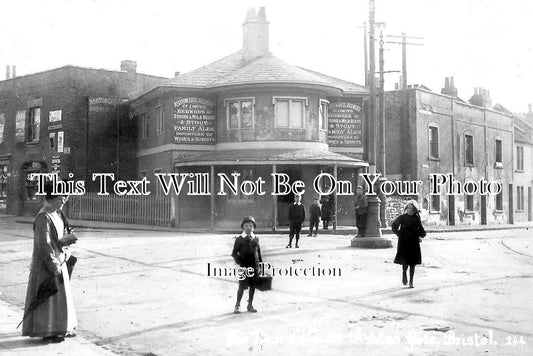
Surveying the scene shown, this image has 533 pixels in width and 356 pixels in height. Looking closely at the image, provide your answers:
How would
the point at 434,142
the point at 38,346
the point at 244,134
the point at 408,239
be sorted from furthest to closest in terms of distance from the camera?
the point at 434,142, the point at 244,134, the point at 408,239, the point at 38,346

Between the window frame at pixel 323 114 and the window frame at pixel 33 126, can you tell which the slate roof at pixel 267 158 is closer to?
the window frame at pixel 323 114

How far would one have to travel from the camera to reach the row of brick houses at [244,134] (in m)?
25.9

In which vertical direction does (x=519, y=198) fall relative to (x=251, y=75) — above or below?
below

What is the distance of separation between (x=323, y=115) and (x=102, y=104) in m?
11.4

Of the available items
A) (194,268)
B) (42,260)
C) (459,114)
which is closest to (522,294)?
(194,268)

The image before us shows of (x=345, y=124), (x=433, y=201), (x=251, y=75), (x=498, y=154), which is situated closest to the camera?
(x=251, y=75)

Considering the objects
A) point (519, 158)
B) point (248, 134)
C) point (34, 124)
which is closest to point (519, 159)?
point (519, 158)

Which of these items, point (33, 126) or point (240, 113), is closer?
point (240, 113)

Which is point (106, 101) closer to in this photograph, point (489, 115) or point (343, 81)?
point (343, 81)

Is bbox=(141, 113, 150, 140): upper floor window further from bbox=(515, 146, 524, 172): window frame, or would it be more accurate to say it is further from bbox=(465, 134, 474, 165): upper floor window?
bbox=(515, 146, 524, 172): window frame

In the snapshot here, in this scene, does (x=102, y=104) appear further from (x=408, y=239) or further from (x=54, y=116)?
(x=408, y=239)

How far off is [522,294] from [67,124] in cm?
2549

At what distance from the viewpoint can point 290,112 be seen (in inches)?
1029

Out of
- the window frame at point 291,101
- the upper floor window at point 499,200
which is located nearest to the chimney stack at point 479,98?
the upper floor window at point 499,200
